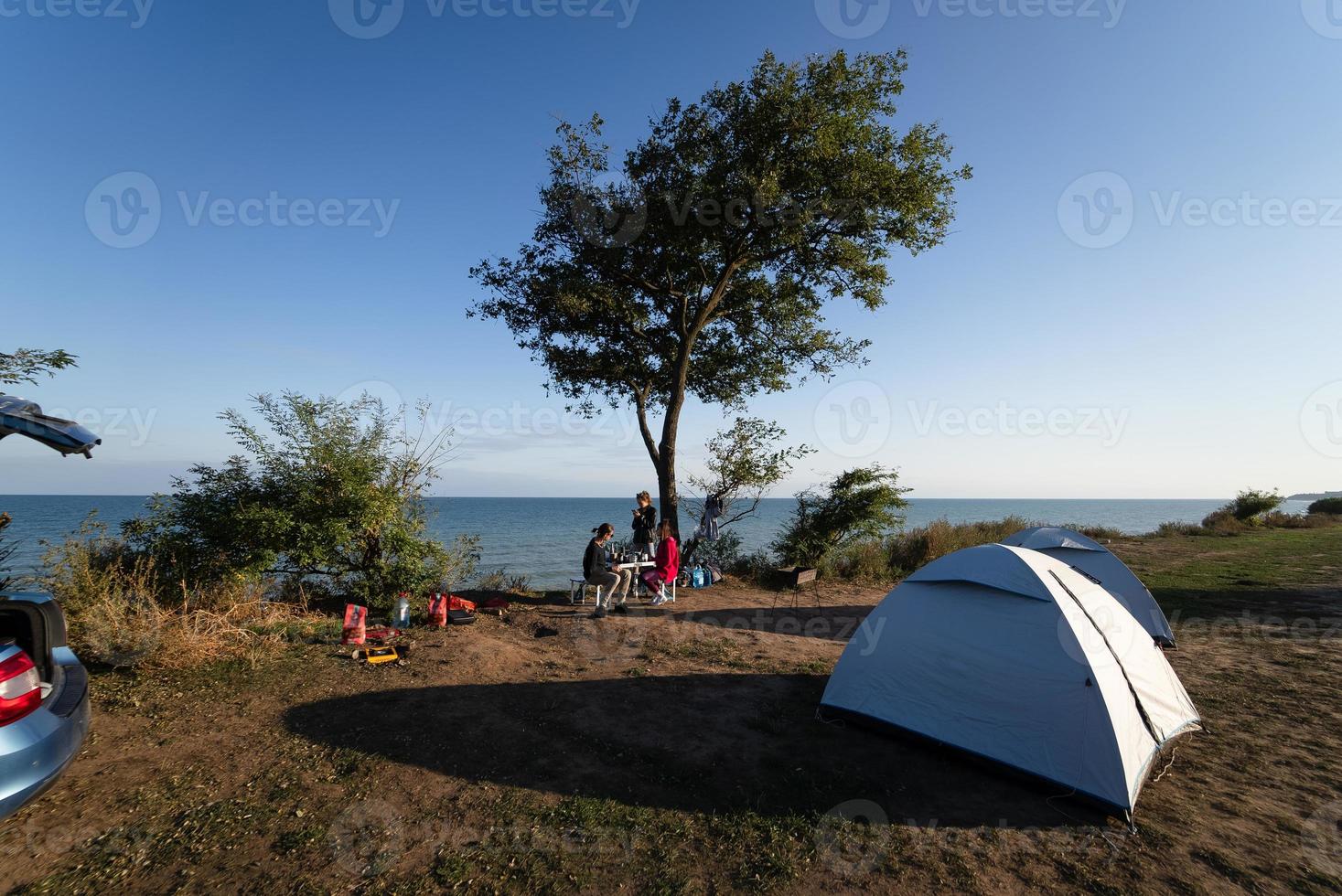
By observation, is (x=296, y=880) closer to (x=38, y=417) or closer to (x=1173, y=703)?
(x=38, y=417)

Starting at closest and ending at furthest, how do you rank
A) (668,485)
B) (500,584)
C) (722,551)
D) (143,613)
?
1. (143,613)
2. (500,584)
3. (668,485)
4. (722,551)

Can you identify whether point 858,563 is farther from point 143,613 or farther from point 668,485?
point 143,613

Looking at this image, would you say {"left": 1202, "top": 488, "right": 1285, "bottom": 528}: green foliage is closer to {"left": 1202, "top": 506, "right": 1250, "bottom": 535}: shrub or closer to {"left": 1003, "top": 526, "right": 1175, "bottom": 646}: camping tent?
{"left": 1202, "top": 506, "right": 1250, "bottom": 535}: shrub

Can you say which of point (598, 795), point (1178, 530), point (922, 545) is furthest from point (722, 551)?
point (1178, 530)

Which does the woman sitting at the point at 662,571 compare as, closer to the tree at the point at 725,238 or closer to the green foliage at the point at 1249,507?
the tree at the point at 725,238

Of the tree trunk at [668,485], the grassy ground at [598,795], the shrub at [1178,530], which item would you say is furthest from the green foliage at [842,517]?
the shrub at [1178,530]

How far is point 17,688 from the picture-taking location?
329 cm

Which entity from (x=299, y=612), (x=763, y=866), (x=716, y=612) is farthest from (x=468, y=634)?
(x=763, y=866)

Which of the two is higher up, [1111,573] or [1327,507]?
[1327,507]

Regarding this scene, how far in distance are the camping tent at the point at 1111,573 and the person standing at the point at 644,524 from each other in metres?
7.36

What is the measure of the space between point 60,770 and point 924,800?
5835mm

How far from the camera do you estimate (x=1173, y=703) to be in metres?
5.80

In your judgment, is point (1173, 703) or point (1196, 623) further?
point (1196, 623)

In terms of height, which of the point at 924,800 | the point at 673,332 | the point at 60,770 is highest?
the point at 673,332
